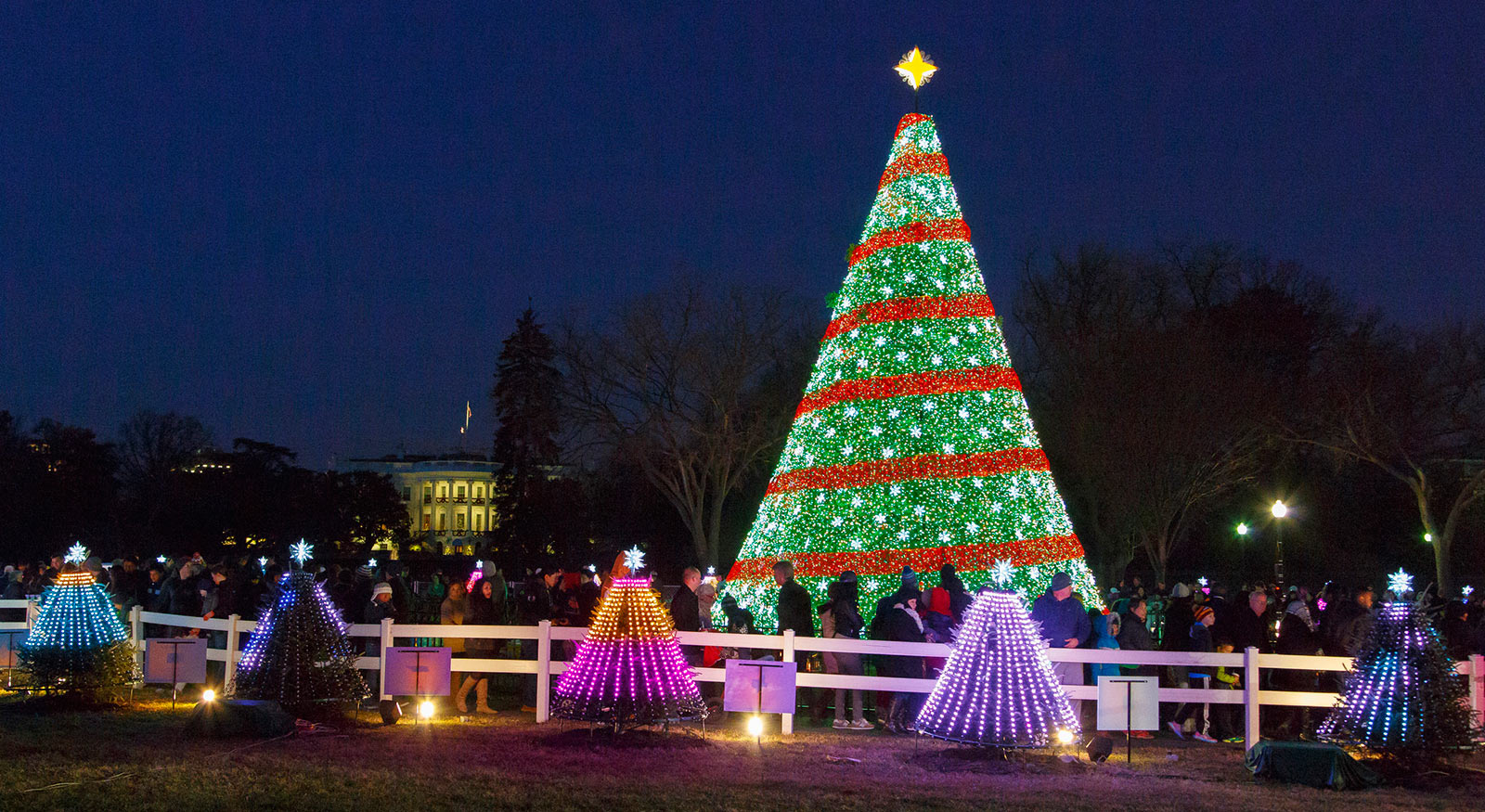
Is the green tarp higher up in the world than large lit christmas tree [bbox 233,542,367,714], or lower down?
lower down

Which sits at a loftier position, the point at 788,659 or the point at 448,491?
the point at 448,491

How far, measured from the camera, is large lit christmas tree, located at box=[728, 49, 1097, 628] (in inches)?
658

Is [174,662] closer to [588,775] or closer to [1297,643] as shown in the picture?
[588,775]

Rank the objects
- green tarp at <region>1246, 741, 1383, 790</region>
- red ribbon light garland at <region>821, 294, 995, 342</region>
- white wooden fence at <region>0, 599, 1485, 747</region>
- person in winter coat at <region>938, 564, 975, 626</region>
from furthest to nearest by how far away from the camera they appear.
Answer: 1. red ribbon light garland at <region>821, 294, 995, 342</region>
2. person in winter coat at <region>938, 564, 975, 626</region>
3. white wooden fence at <region>0, 599, 1485, 747</region>
4. green tarp at <region>1246, 741, 1383, 790</region>

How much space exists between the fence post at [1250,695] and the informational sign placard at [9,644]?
14.0 metres

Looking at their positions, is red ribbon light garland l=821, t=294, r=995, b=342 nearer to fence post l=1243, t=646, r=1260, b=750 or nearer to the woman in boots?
the woman in boots

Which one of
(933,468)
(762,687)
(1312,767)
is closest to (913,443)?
(933,468)

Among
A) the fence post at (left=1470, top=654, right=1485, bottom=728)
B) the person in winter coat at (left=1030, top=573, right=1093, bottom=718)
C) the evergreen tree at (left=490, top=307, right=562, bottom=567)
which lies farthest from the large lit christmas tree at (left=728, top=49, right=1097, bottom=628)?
the evergreen tree at (left=490, top=307, right=562, bottom=567)

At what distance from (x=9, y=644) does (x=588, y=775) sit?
922 cm

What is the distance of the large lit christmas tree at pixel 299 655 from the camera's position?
450 inches

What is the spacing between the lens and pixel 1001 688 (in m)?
9.90

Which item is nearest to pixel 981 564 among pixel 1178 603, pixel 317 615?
pixel 1178 603

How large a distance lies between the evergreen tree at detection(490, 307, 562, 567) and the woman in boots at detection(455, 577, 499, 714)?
3861 cm

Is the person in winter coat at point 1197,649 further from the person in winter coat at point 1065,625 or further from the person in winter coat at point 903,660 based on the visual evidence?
the person in winter coat at point 903,660
